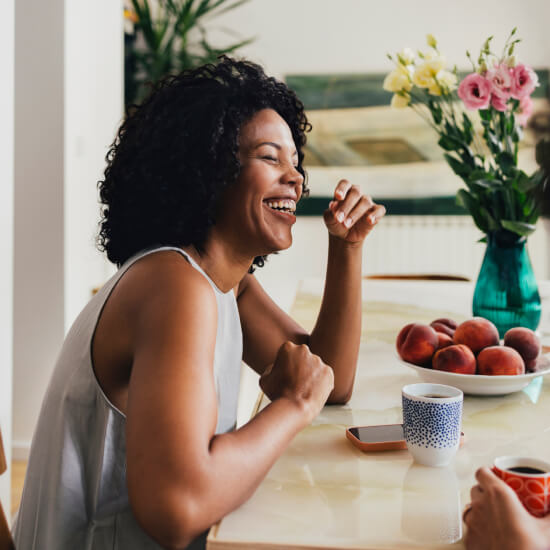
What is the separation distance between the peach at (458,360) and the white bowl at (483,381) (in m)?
0.01

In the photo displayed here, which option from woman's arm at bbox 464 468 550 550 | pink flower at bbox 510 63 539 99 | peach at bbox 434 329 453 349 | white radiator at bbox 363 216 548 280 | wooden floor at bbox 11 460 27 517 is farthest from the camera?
white radiator at bbox 363 216 548 280

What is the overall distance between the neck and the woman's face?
26mm

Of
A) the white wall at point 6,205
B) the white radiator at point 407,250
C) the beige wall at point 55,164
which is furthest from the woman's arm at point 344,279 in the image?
the white radiator at point 407,250

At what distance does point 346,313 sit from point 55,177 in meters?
1.83

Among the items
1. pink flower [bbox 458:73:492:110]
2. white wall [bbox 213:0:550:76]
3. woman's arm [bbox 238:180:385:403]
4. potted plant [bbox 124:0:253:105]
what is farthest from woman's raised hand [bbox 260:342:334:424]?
white wall [bbox 213:0:550:76]

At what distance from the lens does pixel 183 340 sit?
0.79 metres

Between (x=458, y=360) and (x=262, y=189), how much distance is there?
0.48 meters

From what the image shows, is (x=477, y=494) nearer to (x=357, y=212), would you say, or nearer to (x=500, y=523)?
(x=500, y=523)

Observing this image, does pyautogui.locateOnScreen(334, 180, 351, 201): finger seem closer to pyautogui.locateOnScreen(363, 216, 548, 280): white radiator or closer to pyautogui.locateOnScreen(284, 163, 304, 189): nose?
pyautogui.locateOnScreen(284, 163, 304, 189): nose

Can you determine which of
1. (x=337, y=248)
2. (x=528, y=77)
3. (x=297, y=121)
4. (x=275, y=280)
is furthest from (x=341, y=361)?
(x=275, y=280)

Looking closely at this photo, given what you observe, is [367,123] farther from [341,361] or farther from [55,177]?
[341,361]

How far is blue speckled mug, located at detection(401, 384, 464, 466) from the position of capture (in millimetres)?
884

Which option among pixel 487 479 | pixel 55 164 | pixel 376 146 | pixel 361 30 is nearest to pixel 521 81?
pixel 487 479

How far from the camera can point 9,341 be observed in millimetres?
1906
